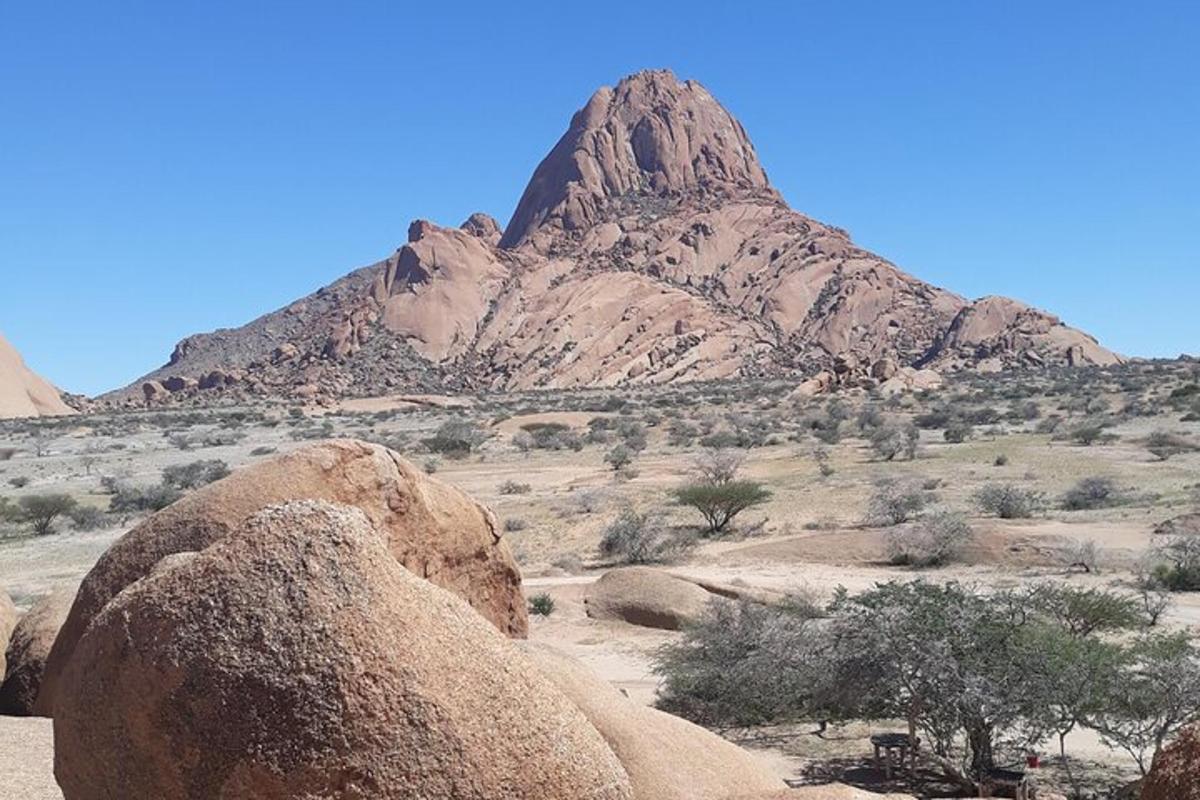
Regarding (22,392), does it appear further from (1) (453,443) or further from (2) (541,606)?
(2) (541,606)

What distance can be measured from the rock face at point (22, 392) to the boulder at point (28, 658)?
287 feet

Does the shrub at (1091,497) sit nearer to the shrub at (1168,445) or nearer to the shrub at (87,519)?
the shrub at (1168,445)

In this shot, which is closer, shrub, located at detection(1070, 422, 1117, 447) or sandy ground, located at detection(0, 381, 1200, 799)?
sandy ground, located at detection(0, 381, 1200, 799)

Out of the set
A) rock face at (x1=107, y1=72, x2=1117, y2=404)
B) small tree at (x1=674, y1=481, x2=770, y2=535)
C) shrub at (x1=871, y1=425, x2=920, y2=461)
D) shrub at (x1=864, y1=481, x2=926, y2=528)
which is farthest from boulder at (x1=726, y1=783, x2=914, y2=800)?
rock face at (x1=107, y1=72, x2=1117, y2=404)

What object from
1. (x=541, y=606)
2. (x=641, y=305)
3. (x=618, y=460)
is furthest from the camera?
(x=641, y=305)

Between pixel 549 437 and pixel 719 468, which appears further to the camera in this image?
pixel 549 437

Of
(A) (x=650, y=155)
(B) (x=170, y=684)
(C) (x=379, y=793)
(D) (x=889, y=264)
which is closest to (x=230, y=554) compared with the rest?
(B) (x=170, y=684)

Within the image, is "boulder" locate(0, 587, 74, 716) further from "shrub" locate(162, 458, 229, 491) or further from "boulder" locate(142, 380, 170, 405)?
"boulder" locate(142, 380, 170, 405)

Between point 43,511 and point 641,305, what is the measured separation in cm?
7999

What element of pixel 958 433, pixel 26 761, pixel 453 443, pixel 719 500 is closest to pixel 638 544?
pixel 719 500

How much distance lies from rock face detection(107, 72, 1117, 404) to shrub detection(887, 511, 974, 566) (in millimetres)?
67488

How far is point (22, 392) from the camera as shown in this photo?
301 ft

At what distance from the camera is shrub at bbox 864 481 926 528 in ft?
79.8

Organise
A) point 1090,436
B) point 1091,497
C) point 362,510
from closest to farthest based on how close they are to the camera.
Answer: point 362,510 < point 1091,497 < point 1090,436
